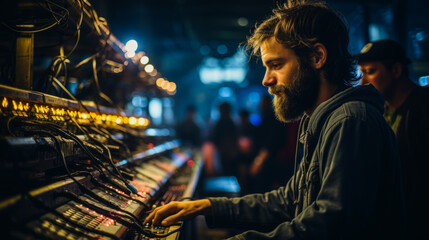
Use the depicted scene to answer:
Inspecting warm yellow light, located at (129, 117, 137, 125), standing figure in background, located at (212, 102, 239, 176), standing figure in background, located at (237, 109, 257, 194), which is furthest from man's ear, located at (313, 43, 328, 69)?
standing figure in background, located at (212, 102, 239, 176)

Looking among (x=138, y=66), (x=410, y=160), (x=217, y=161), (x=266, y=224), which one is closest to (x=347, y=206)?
(x=266, y=224)

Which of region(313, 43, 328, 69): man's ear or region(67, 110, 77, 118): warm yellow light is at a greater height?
region(313, 43, 328, 69): man's ear

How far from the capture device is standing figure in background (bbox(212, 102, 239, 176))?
17.1 ft

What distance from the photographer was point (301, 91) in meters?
1.37

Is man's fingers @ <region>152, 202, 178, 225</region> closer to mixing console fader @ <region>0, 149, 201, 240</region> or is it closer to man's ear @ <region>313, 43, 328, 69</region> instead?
mixing console fader @ <region>0, 149, 201, 240</region>

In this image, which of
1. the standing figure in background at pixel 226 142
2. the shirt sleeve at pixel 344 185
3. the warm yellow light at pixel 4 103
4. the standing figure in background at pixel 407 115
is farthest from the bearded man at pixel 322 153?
the standing figure in background at pixel 226 142

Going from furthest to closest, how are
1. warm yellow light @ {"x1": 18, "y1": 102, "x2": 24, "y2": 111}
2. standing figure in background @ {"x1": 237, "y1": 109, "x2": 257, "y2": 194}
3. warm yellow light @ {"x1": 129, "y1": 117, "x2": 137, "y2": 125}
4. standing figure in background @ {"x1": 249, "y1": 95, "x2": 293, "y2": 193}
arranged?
standing figure in background @ {"x1": 237, "y1": 109, "x2": 257, "y2": 194}, standing figure in background @ {"x1": 249, "y1": 95, "x2": 293, "y2": 193}, warm yellow light @ {"x1": 129, "y1": 117, "x2": 137, "y2": 125}, warm yellow light @ {"x1": 18, "y1": 102, "x2": 24, "y2": 111}

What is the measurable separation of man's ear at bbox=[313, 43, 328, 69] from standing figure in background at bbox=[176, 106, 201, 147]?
206 inches

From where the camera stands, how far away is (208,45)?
10984 mm

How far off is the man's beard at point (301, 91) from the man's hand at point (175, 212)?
27.1 inches

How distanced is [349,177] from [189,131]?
229 inches

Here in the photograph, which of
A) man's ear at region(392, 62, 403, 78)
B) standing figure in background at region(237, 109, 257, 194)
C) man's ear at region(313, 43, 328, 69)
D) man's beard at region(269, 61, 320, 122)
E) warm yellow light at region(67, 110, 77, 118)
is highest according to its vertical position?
man's ear at region(392, 62, 403, 78)

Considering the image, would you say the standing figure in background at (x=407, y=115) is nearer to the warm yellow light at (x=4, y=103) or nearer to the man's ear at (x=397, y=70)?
the man's ear at (x=397, y=70)

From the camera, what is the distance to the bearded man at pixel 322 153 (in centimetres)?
96
